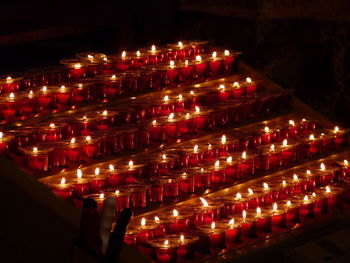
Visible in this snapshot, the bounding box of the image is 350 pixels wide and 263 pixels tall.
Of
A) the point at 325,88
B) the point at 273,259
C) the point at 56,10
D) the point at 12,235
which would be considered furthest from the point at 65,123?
the point at 325,88

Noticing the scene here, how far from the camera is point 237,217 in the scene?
483cm

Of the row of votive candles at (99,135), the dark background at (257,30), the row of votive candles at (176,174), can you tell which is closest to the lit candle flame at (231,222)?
the row of votive candles at (176,174)

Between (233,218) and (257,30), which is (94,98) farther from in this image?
(257,30)

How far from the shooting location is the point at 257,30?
674 cm

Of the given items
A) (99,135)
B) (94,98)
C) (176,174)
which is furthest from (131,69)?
(176,174)

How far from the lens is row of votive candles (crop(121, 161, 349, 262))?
4.53m

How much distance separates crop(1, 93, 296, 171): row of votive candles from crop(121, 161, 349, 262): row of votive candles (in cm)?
54

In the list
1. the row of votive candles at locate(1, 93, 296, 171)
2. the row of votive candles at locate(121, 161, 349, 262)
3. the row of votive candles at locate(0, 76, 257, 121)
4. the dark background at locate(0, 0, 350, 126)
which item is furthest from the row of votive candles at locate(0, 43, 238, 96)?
the row of votive candles at locate(121, 161, 349, 262)

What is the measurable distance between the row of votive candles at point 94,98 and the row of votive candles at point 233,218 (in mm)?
760

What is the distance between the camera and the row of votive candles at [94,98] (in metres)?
5.24

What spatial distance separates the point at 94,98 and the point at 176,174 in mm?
805

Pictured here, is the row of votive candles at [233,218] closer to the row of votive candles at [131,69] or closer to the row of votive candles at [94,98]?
the row of votive candles at [94,98]

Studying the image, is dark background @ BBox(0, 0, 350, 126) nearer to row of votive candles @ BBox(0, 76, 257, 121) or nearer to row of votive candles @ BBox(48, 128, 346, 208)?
row of votive candles @ BBox(0, 76, 257, 121)

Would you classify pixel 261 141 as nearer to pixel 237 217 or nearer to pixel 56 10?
pixel 237 217
